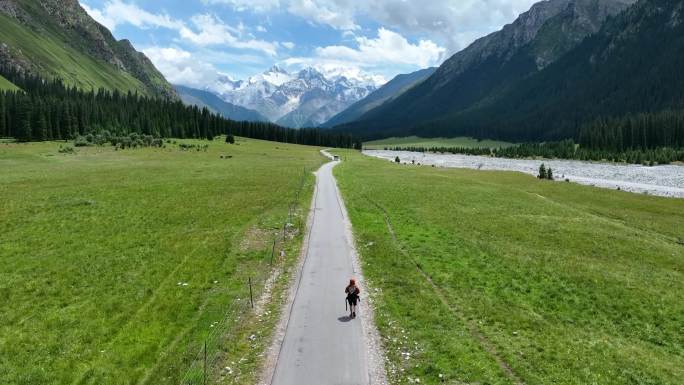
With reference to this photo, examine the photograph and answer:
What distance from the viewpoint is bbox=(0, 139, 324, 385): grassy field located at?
17.6m

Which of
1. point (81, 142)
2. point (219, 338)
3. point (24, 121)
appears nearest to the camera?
point (219, 338)

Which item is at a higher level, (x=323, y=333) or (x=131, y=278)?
(x=323, y=333)

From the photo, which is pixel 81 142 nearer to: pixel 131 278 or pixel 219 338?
pixel 131 278

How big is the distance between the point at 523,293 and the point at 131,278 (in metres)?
24.4

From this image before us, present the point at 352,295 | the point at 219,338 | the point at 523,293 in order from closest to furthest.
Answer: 1. the point at 219,338
2. the point at 352,295
3. the point at 523,293

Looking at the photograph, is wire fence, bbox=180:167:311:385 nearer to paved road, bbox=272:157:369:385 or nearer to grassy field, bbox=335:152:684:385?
paved road, bbox=272:157:369:385

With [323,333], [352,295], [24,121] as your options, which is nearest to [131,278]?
[323,333]

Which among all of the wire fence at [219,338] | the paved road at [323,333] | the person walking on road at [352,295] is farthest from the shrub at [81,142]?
the person walking on road at [352,295]

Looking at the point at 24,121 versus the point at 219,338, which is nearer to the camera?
the point at 219,338

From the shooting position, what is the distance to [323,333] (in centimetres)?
1903

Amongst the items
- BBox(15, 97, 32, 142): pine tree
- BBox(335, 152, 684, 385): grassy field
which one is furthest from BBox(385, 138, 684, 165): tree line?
BBox(15, 97, 32, 142): pine tree

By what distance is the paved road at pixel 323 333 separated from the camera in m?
15.9

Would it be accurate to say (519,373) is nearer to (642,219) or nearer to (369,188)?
(642,219)

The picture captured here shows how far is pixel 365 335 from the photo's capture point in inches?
760
